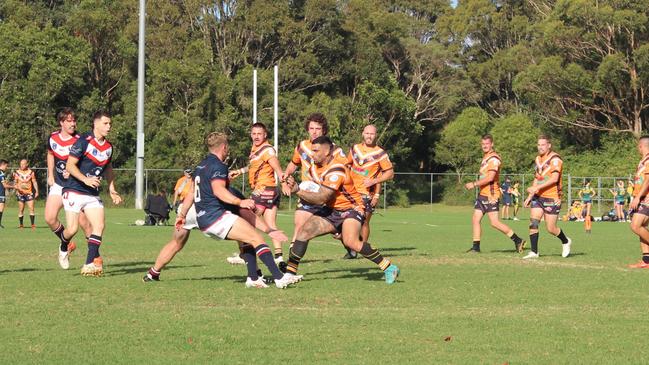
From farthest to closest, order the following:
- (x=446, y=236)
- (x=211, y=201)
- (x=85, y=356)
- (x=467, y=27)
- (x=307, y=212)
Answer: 1. (x=467, y=27)
2. (x=446, y=236)
3. (x=307, y=212)
4. (x=211, y=201)
5. (x=85, y=356)

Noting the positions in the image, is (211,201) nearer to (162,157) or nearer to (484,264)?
(484,264)

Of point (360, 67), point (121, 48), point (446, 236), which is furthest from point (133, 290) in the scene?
point (360, 67)

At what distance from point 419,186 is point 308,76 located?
10.0 meters

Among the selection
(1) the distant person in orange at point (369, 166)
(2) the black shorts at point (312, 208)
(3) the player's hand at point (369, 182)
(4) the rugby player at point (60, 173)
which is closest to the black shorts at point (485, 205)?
(1) the distant person in orange at point (369, 166)

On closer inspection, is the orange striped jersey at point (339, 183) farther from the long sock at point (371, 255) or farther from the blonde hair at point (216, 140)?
the blonde hair at point (216, 140)

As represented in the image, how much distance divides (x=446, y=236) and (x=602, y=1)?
38.9 meters

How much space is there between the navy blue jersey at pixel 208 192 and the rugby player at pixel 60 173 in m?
3.08

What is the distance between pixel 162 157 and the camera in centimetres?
5878

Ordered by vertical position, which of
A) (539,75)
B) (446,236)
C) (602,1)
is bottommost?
(446,236)

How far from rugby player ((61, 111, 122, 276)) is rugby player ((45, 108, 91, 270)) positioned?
0.49 m

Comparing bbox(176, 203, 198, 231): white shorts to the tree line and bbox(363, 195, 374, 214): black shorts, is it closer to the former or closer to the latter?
bbox(363, 195, 374, 214): black shorts

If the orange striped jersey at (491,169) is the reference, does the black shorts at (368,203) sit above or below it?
below

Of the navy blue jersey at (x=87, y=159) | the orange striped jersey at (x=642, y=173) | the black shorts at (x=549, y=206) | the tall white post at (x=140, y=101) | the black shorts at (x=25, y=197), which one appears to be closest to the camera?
the navy blue jersey at (x=87, y=159)

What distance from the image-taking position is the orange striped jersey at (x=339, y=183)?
12.2 m
